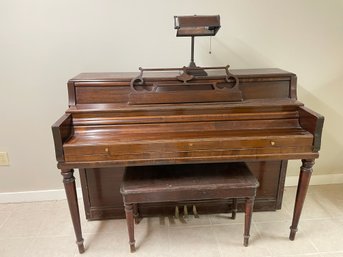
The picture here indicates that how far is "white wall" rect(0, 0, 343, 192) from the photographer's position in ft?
5.77

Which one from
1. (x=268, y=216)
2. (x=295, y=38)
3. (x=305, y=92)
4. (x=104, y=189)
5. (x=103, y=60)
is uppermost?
(x=295, y=38)

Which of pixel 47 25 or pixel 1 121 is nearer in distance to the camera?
pixel 47 25

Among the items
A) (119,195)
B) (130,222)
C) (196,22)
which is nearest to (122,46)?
(196,22)

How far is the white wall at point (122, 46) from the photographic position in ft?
5.77

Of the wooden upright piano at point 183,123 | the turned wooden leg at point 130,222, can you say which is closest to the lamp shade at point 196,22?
the wooden upright piano at point 183,123

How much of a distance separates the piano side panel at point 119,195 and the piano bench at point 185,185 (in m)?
0.33

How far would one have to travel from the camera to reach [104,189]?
1835 mm

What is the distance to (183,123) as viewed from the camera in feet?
4.97

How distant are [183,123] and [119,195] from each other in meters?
0.75

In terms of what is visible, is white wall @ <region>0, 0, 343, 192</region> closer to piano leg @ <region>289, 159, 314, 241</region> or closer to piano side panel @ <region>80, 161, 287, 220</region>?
piano side panel @ <region>80, 161, 287, 220</region>

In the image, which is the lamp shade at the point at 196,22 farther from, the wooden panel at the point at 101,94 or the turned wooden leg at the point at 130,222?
the turned wooden leg at the point at 130,222

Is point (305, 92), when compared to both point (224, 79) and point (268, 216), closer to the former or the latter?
point (224, 79)

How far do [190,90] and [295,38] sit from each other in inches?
37.5

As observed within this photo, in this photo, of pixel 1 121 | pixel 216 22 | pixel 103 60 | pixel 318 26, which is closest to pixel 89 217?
pixel 1 121
